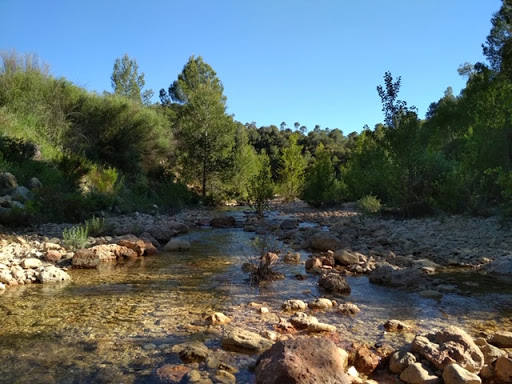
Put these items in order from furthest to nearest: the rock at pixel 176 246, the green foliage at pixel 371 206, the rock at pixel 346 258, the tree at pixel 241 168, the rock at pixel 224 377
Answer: the tree at pixel 241 168 < the green foliage at pixel 371 206 < the rock at pixel 176 246 < the rock at pixel 346 258 < the rock at pixel 224 377

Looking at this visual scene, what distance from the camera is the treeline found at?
12398mm

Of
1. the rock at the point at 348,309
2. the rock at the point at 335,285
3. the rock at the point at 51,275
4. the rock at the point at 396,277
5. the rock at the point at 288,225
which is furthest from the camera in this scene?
the rock at the point at 288,225

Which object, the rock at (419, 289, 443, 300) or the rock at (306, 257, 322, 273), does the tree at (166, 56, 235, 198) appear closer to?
the rock at (306, 257, 322, 273)

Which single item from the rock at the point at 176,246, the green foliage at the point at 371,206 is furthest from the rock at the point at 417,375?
the green foliage at the point at 371,206

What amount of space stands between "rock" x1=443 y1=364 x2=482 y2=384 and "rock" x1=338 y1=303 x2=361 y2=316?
1880mm

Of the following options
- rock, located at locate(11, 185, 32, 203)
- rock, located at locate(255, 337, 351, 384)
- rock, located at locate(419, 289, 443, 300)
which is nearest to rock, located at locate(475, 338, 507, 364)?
rock, located at locate(255, 337, 351, 384)

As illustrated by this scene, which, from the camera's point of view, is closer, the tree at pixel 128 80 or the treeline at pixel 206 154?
the treeline at pixel 206 154

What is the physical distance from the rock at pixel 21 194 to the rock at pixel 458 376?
36.6 ft

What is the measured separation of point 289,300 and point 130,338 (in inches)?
85.2

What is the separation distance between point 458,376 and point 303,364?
1.18m

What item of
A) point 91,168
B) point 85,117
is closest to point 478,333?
point 91,168

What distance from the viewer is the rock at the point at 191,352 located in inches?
134

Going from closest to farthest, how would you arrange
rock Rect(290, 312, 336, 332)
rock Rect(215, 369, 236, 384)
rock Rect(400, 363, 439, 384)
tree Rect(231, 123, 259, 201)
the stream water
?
rock Rect(400, 363, 439, 384)
rock Rect(215, 369, 236, 384)
the stream water
rock Rect(290, 312, 336, 332)
tree Rect(231, 123, 259, 201)

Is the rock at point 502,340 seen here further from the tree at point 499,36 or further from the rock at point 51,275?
the tree at point 499,36
